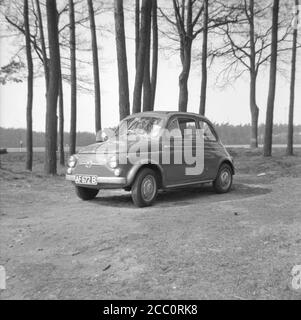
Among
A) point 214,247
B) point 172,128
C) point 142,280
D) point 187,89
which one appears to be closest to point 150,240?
point 214,247

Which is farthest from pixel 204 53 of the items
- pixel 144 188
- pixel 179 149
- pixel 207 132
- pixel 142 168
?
pixel 144 188

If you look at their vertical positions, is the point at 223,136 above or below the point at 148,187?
above

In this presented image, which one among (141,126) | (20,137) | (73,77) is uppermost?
(73,77)

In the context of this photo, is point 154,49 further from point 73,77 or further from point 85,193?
point 85,193

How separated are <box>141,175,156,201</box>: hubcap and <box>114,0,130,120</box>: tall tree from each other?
601cm

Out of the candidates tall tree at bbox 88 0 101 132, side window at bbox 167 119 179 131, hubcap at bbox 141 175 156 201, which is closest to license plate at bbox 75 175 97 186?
hubcap at bbox 141 175 156 201

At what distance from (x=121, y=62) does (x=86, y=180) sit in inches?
272

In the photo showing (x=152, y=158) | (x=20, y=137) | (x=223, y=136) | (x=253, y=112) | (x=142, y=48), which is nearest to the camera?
(x=152, y=158)

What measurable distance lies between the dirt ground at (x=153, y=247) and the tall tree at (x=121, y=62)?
5.43m

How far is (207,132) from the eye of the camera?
32.4 ft

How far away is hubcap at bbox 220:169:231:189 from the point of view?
10102 mm

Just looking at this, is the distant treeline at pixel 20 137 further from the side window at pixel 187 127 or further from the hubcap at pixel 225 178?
the side window at pixel 187 127

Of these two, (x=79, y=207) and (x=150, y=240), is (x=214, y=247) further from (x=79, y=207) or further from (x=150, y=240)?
(x=79, y=207)

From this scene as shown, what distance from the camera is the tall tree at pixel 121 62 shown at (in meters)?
14.1
